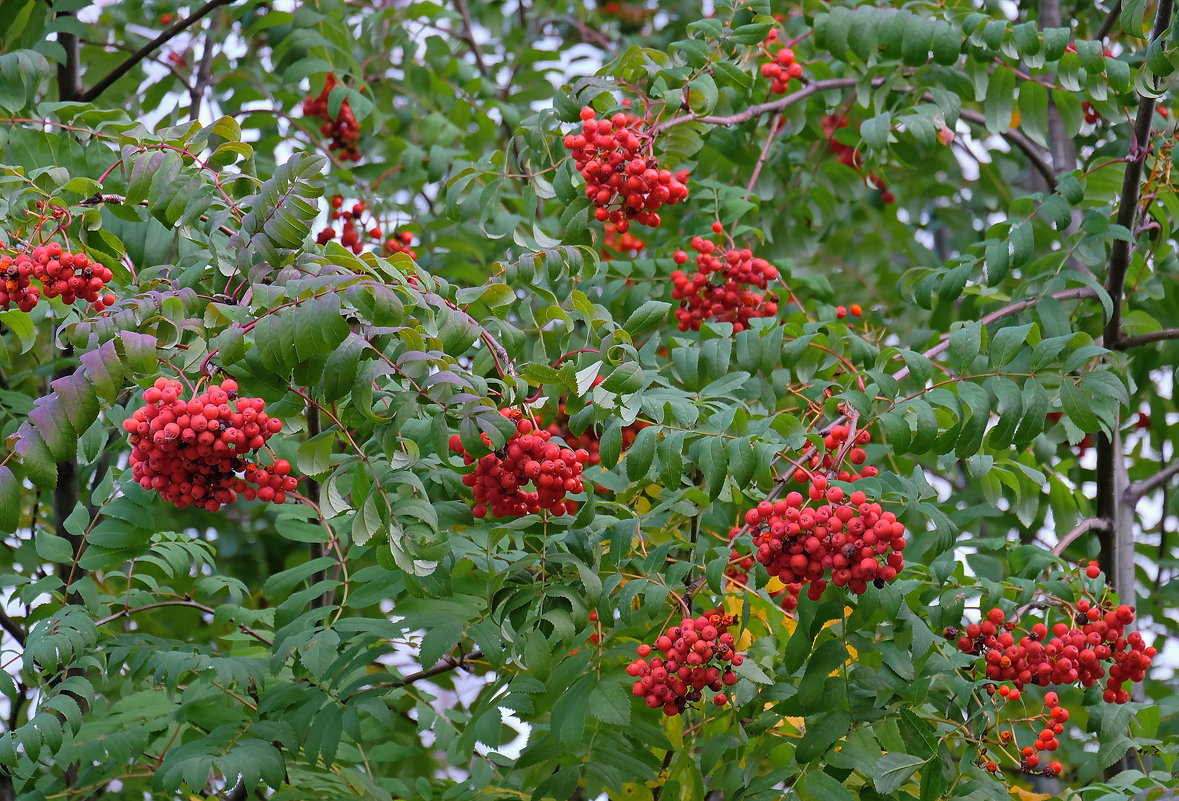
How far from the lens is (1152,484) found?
13.6ft

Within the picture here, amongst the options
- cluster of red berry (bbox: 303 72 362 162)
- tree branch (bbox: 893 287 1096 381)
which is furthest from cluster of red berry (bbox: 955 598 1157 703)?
cluster of red berry (bbox: 303 72 362 162)

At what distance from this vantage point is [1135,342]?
3979 millimetres

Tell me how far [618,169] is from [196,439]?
1.54 metres

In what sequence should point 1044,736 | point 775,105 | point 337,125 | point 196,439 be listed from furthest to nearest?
point 337,125 < point 775,105 < point 1044,736 < point 196,439

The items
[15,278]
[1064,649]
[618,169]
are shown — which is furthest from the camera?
[618,169]

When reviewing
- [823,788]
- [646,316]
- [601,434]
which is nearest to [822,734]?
[823,788]

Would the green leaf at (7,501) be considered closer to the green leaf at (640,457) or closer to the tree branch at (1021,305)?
the green leaf at (640,457)

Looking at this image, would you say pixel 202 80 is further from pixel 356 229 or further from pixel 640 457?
pixel 640 457

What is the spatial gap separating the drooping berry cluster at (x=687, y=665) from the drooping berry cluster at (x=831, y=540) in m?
0.24

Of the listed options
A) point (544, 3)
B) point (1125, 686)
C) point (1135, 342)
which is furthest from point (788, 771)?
point (544, 3)

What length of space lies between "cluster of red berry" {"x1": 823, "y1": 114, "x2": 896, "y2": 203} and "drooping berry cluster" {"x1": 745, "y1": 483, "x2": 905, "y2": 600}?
2.21 m

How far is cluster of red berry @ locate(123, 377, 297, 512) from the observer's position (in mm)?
2529

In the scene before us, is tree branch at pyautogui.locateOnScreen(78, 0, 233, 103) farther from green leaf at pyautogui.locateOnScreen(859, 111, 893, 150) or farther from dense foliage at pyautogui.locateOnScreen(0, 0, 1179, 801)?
green leaf at pyautogui.locateOnScreen(859, 111, 893, 150)

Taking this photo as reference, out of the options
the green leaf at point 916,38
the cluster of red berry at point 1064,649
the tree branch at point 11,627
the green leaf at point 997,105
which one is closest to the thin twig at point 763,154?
the green leaf at point 916,38
